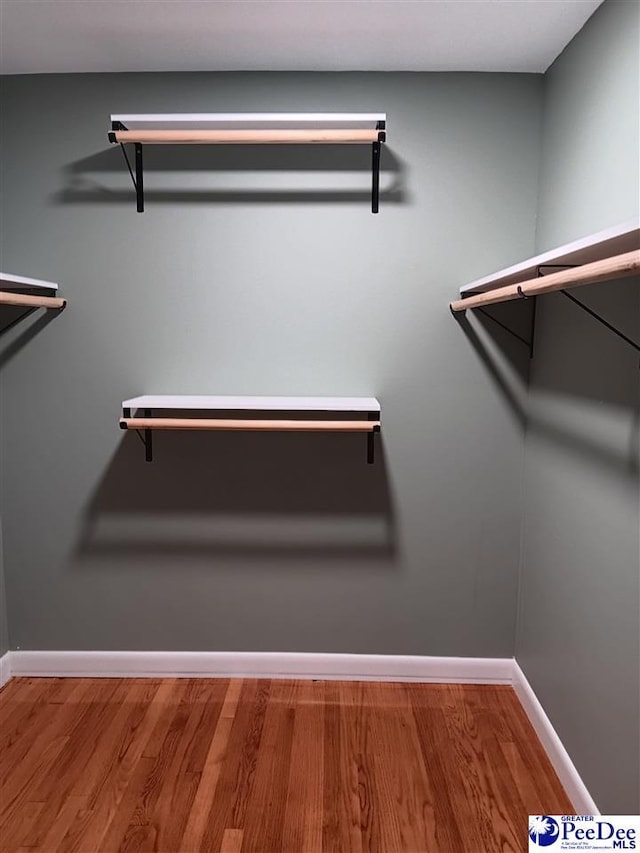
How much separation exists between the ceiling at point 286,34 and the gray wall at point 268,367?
0.28ft

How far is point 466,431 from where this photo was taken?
7.61ft

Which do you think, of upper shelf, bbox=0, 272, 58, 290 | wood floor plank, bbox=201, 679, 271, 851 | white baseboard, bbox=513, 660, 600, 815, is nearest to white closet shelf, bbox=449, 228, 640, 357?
white baseboard, bbox=513, 660, 600, 815

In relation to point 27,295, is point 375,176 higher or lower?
higher

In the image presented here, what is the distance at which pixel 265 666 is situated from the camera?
2430mm

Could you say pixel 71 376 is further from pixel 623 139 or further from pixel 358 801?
pixel 623 139

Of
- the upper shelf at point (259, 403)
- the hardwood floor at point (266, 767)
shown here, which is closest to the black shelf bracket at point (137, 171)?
the upper shelf at point (259, 403)

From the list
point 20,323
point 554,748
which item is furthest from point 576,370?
point 20,323

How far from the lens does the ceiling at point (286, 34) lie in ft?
5.66

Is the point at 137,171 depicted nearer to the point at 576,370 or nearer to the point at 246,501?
the point at 246,501

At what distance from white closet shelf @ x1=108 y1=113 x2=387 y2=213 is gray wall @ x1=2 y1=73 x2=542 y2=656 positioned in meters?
0.06

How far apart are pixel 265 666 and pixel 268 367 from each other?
1.19 metres

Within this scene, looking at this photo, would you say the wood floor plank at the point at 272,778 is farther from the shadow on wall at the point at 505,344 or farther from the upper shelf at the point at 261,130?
the upper shelf at the point at 261,130

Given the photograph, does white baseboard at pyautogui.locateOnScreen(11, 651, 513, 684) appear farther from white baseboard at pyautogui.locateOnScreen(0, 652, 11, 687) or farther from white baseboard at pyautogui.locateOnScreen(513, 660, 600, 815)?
white baseboard at pyautogui.locateOnScreen(513, 660, 600, 815)

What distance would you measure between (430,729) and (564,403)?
1216 millimetres
